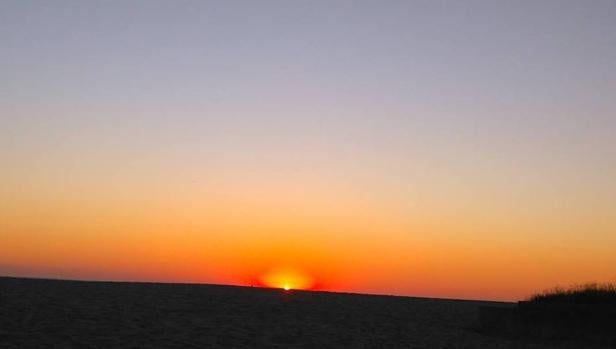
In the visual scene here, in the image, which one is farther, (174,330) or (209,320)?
(209,320)

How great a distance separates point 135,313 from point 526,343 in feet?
45.0

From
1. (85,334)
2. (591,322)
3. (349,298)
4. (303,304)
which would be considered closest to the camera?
(85,334)

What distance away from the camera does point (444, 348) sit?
75.7ft

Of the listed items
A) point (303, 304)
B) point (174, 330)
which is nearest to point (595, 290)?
point (303, 304)

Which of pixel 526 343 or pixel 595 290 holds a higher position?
pixel 595 290

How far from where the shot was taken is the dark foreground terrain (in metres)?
20.8

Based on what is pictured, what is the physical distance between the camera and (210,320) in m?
25.7

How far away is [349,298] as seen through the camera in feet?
128

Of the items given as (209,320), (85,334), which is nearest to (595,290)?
(209,320)

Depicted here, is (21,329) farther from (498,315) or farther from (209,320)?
(498,315)

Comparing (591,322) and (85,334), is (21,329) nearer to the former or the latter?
(85,334)

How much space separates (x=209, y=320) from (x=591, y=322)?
1412 centimetres

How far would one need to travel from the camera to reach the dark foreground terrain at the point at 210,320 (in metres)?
20.8

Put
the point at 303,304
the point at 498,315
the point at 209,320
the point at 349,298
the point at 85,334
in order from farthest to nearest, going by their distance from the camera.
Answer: the point at 349,298 → the point at 303,304 → the point at 498,315 → the point at 209,320 → the point at 85,334
